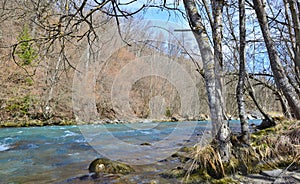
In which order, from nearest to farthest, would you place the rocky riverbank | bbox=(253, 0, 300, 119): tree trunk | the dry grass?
the rocky riverbank < the dry grass < bbox=(253, 0, 300, 119): tree trunk

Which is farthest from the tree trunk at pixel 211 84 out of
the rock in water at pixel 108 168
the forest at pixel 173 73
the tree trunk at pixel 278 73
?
the rock in water at pixel 108 168

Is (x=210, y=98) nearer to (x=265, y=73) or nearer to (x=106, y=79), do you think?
(x=265, y=73)

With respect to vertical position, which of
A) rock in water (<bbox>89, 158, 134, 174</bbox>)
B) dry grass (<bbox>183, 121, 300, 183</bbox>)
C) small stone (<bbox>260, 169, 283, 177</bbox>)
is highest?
dry grass (<bbox>183, 121, 300, 183</bbox>)

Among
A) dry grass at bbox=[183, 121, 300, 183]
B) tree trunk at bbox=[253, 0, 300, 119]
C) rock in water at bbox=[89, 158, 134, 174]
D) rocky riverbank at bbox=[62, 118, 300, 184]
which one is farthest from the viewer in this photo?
rock in water at bbox=[89, 158, 134, 174]

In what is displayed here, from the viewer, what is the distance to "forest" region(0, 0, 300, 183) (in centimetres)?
332

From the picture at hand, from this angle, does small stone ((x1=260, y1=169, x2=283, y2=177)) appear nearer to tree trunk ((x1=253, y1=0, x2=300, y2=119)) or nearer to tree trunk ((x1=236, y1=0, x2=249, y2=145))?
tree trunk ((x1=236, y1=0, x2=249, y2=145))

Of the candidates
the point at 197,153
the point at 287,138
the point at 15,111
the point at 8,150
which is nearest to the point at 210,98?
the point at 197,153

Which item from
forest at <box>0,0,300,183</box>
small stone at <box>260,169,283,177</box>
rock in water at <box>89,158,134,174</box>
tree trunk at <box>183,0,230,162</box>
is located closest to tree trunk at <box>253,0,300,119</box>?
forest at <box>0,0,300,183</box>

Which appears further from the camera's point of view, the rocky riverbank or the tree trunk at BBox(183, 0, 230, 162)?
the tree trunk at BBox(183, 0, 230, 162)

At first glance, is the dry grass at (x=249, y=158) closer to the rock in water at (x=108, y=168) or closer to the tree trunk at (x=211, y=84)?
the tree trunk at (x=211, y=84)

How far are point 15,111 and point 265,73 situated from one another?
14.7 meters

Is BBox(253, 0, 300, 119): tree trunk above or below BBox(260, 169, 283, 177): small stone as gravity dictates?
above

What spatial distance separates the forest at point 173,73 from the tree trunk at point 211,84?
15 millimetres

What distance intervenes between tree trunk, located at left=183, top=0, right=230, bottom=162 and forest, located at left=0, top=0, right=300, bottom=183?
15 mm
